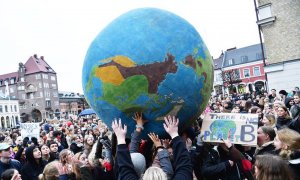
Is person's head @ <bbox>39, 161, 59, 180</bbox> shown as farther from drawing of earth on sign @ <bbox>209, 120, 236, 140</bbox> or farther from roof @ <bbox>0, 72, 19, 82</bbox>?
roof @ <bbox>0, 72, 19, 82</bbox>

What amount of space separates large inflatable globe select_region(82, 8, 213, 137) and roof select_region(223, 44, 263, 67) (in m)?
65.8

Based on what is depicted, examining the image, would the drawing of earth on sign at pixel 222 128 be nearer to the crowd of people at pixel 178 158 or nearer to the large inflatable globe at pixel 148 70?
the crowd of people at pixel 178 158

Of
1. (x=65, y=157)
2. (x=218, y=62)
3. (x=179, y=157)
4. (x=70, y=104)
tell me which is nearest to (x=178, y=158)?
(x=179, y=157)

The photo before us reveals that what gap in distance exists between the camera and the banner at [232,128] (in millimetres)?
4199

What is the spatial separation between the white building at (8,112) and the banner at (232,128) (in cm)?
8375

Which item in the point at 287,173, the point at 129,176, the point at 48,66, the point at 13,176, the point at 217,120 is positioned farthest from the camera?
the point at 48,66

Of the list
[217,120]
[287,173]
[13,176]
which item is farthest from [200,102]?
[13,176]

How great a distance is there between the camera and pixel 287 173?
2.94m

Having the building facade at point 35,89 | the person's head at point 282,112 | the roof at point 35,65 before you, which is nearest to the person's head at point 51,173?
the person's head at point 282,112

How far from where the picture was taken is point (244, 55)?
6812 centimetres

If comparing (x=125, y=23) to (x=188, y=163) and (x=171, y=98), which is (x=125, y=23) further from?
(x=188, y=163)

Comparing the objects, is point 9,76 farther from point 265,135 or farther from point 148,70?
point 148,70

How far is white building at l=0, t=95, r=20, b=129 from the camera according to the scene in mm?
81706

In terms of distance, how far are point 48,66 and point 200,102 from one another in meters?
89.4
